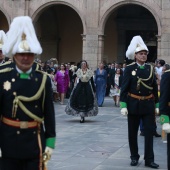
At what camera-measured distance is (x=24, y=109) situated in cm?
418

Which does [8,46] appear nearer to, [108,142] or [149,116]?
[149,116]

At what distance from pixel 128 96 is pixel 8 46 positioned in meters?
3.86

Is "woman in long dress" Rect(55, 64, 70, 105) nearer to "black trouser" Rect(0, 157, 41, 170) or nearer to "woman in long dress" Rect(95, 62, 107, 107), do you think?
"woman in long dress" Rect(95, 62, 107, 107)

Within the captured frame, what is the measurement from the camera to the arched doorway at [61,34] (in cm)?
2862

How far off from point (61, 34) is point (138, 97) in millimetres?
21781

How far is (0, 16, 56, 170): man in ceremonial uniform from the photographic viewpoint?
4.15 m

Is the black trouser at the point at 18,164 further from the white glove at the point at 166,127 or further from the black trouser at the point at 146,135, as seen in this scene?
the black trouser at the point at 146,135

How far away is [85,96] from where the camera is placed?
→ 1331 cm

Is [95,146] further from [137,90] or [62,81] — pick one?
[62,81]

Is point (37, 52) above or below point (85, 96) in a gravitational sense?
above

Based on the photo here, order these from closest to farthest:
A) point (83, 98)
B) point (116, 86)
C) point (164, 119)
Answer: point (164, 119)
point (83, 98)
point (116, 86)

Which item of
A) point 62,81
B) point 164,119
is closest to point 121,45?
point 62,81

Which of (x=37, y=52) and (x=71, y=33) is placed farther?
(x=71, y=33)

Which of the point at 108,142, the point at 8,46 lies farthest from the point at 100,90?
the point at 8,46
